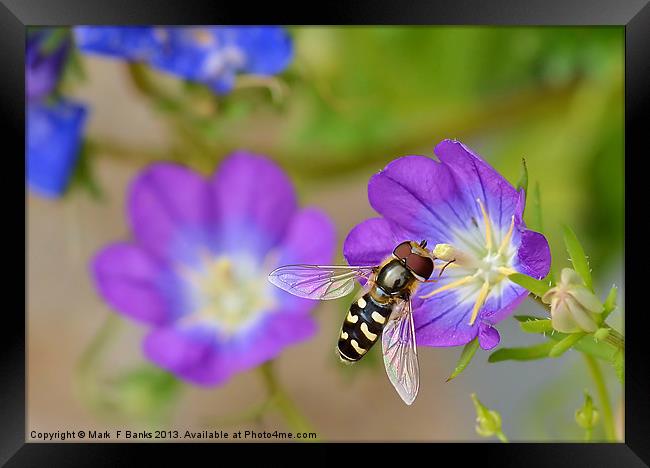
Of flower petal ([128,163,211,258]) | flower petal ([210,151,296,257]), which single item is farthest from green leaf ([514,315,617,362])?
flower petal ([128,163,211,258])

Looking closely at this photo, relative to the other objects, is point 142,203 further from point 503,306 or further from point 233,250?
point 503,306

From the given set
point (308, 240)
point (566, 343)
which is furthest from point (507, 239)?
point (308, 240)

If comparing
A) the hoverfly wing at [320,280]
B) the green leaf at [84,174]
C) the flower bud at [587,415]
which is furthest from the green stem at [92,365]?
→ the flower bud at [587,415]

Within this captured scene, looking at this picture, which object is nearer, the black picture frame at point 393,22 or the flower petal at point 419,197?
the flower petal at point 419,197

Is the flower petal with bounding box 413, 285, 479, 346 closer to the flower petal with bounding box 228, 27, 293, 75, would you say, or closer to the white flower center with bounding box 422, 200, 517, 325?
the white flower center with bounding box 422, 200, 517, 325

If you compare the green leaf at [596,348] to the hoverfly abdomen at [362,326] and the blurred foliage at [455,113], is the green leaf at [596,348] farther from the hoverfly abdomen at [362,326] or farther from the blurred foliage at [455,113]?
the blurred foliage at [455,113]
